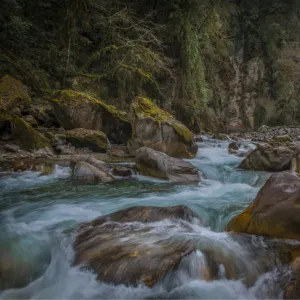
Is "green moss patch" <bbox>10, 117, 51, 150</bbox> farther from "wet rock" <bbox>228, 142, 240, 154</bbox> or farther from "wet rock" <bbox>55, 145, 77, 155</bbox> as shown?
"wet rock" <bbox>228, 142, 240, 154</bbox>

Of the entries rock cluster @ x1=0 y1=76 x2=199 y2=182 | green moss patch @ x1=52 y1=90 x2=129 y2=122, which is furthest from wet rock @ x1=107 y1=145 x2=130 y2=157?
green moss patch @ x1=52 y1=90 x2=129 y2=122

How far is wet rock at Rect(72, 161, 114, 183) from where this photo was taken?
5.89 metres

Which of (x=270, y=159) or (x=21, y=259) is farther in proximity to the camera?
(x=270, y=159)

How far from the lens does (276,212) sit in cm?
319

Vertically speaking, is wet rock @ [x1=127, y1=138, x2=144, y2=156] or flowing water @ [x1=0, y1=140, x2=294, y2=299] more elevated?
wet rock @ [x1=127, y1=138, x2=144, y2=156]

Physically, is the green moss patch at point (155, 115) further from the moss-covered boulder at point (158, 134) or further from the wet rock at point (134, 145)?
the wet rock at point (134, 145)

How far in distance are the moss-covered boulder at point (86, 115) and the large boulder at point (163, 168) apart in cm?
307

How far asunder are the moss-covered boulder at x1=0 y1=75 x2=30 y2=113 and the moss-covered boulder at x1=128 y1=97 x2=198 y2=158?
3.43 m

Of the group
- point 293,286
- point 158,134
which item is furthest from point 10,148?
point 293,286

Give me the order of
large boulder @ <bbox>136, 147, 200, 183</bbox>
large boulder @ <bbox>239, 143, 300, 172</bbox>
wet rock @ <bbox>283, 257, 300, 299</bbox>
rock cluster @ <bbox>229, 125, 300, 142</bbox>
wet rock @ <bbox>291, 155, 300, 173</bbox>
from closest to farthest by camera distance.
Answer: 1. wet rock @ <bbox>283, 257, 300, 299</bbox>
2. wet rock @ <bbox>291, 155, 300, 173</bbox>
3. large boulder @ <bbox>136, 147, 200, 183</bbox>
4. large boulder @ <bbox>239, 143, 300, 172</bbox>
5. rock cluster @ <bbox>229, 125, 300, 142</bbox>

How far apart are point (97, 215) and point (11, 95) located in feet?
20.1

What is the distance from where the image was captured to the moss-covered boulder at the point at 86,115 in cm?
909

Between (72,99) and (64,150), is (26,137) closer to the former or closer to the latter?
(64,150)

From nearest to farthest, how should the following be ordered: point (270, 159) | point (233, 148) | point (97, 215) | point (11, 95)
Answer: point (97, 215) → point (270, 159) → point (11, 95) → point (233, 148)
